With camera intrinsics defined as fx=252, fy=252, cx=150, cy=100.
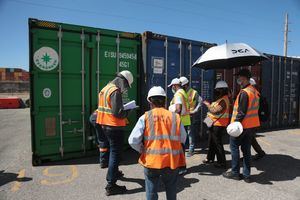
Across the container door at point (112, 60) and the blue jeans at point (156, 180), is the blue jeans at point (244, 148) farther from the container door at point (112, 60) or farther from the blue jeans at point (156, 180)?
the container door at point (112, 60)

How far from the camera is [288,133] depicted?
8.95 meters

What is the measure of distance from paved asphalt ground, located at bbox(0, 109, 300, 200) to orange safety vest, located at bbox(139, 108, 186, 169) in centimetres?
137

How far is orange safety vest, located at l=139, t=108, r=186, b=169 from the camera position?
8.64 ft

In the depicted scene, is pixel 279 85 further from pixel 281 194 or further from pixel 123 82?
pixel 123 82

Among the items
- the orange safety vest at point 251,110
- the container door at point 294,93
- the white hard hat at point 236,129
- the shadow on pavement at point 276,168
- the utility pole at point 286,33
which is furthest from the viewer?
the utility pole at point 286,33

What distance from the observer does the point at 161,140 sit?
8.75 ft

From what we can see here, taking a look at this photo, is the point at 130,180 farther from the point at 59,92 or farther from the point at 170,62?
the point at 170,62

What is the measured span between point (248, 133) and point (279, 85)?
6.68 metres

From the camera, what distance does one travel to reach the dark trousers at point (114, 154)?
3.82 metres

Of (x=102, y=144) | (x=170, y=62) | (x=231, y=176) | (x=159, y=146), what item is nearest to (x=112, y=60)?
(x=170, y=62)

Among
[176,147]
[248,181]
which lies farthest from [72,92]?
[248,181]

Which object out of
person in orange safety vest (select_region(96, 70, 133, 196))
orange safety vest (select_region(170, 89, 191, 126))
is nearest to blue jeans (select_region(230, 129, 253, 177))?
orange safety vest (select_region(170, 89, 191, 126))

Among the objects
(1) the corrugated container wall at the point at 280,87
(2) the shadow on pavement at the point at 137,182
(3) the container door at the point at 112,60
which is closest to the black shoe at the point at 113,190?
(2) the shadow on pavement at the point at 137,182

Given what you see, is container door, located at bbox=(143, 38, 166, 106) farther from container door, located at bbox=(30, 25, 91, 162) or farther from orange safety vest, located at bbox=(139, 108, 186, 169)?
orange safety vest, located at bbox=(139, 108, 186, 169)
